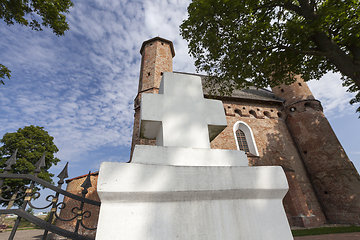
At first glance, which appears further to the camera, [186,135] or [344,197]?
[344,197]

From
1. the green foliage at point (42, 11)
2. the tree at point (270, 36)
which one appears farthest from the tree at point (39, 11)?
the tree at point (270, 36)

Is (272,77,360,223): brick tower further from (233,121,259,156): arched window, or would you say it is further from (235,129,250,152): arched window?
(235,129,250,152): arched window

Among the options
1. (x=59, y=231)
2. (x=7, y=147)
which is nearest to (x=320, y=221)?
(x=59, y=231)

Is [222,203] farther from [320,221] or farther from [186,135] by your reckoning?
[320,221]

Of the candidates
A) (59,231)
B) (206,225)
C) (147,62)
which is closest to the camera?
(206,225)

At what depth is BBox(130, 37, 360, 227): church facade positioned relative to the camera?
1055 centimetres

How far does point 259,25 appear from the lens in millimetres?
6066

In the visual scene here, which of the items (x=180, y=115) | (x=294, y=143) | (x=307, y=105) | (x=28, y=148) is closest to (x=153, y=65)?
(x=180, y=115)

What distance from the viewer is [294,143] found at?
44.8 ft

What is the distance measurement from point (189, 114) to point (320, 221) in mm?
14418

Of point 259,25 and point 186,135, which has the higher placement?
point 259,25

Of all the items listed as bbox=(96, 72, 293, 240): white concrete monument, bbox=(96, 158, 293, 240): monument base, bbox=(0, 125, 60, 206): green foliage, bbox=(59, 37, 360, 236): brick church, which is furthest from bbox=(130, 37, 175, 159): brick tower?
bbox=(0, 125, 60, 206): green foliage

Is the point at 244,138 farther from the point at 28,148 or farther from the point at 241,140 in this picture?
the point at 28,148

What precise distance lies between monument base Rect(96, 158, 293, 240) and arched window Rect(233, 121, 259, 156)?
11.2 meters
